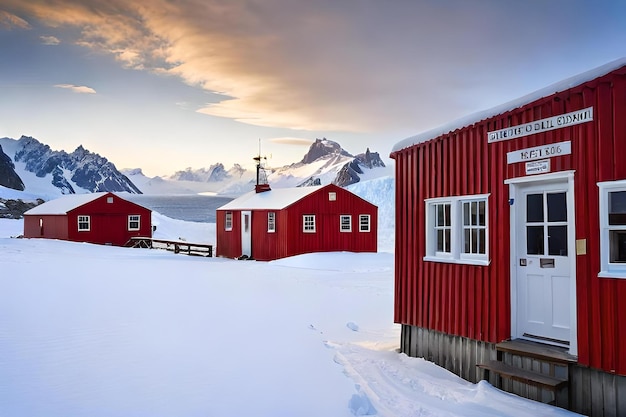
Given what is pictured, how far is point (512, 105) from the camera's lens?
7.06 m

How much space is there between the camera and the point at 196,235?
5709cm

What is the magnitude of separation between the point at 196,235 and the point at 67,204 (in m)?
21.5

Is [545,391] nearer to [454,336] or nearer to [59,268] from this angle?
[454,336]

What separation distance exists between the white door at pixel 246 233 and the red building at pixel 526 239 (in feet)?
62.7

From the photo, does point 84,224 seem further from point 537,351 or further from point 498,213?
point 537,351

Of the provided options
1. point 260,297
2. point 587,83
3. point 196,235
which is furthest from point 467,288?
point 196,235

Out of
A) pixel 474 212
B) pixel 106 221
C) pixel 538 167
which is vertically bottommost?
pixel 474 212

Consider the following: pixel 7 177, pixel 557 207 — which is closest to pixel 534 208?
pixel 557 207

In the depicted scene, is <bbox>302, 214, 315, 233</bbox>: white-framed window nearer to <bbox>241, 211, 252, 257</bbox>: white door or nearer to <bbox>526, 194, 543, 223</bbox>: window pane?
<bbox>241, 211, 252, 257</bbox>: white door

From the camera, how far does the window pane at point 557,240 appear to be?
6469 mm

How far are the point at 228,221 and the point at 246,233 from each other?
2365 mm

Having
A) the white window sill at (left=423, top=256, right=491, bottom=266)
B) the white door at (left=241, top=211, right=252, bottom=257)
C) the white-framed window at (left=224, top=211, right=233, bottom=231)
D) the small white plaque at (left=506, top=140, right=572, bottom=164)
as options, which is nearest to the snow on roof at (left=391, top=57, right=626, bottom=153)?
the small white plaque at (left=506, top=140, right=572, bottom=164)

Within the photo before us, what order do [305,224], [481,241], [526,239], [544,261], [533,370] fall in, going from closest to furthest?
1. [533,370]
2. [544,261]
3. [526,239]
4. [481,241]
5. [305,224]

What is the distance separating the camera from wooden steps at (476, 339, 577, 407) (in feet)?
19.7
